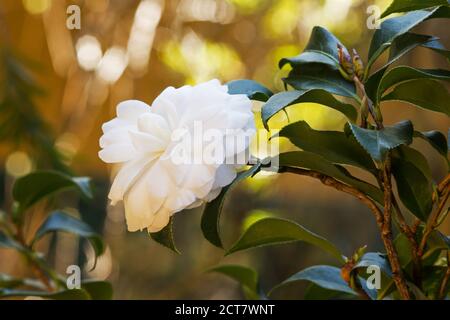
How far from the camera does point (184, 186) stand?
518mm

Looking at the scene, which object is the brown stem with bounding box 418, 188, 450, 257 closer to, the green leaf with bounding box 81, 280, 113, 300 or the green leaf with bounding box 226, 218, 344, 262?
the green leaf with bounding box 226, 218, 344, 262

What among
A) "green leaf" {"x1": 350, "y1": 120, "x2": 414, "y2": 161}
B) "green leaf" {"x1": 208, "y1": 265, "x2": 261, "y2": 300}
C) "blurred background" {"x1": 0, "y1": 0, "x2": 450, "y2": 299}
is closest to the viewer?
"green leaf" {"x1": 350, "y1": 120, "x2": 414, "y2": 161}

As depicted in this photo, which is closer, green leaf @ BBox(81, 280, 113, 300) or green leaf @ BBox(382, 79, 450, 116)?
green leaf @ BBox(382, 79, 450, 116)

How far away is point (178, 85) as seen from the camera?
7.83ft

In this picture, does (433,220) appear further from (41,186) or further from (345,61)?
(41,186)

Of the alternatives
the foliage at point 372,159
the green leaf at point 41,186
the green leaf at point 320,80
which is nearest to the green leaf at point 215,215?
the foliage at point 372,159

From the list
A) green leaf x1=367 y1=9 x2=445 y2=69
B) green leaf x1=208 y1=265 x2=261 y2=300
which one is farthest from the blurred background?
green leaf x1=367 y1=9 x2=445 y2=69

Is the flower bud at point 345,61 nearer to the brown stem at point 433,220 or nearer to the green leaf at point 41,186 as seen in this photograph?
the brown stem at point 433,220

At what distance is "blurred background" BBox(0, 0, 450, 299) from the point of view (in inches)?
66.5

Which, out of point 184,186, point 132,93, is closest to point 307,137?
point 184,186

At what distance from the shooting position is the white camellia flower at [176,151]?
521mm

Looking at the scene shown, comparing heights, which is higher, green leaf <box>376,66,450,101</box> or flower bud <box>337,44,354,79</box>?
flower bud <box>337,44,354,79</box>
